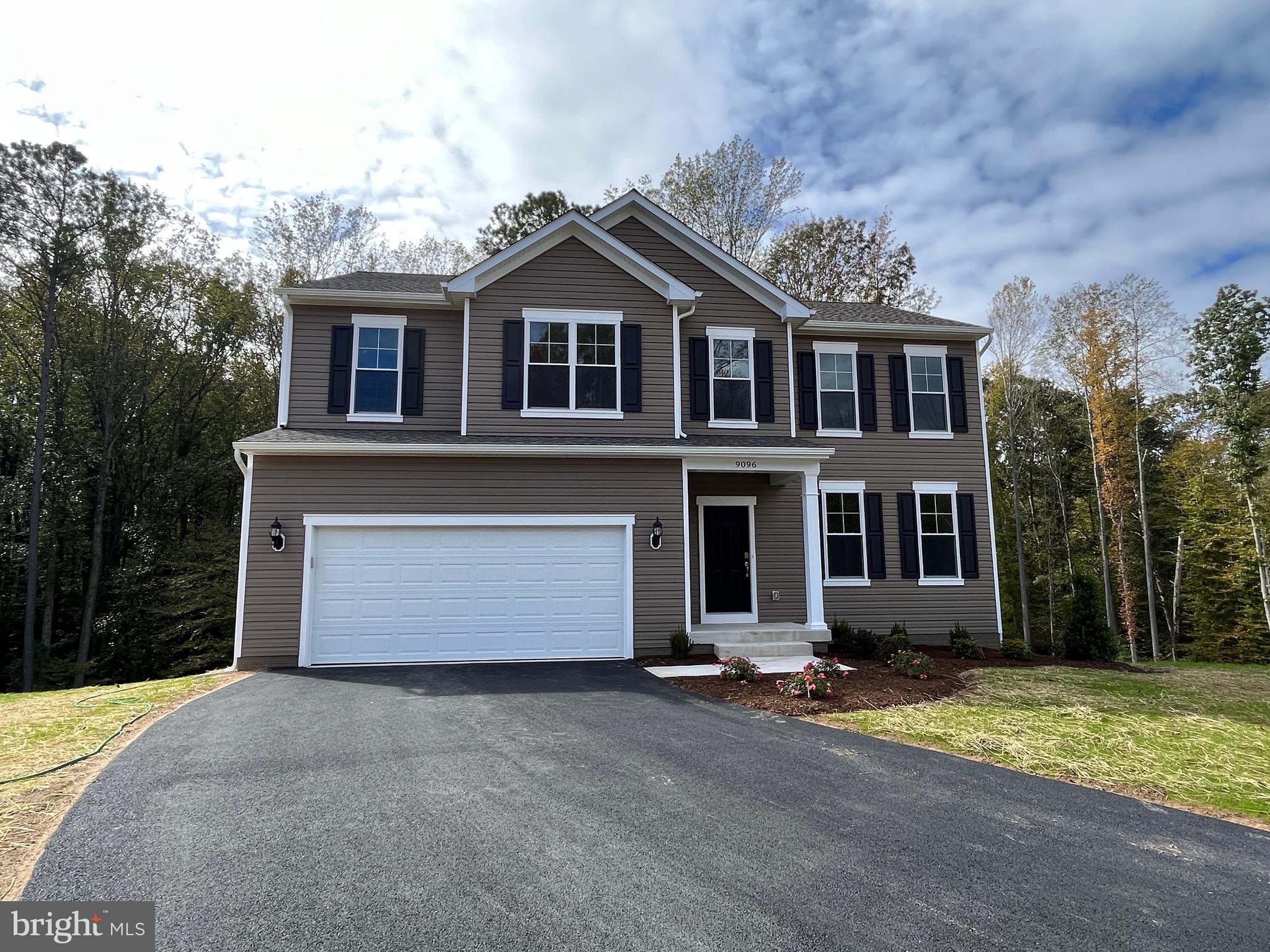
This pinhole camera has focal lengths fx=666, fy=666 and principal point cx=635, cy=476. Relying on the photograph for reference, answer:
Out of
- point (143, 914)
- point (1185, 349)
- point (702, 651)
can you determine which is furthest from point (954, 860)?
point (1185, 349)

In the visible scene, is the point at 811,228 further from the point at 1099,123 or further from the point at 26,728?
the point at 26,728

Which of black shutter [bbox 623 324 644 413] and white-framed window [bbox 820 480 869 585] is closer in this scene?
black shutter [bbox 623 324 644 413]

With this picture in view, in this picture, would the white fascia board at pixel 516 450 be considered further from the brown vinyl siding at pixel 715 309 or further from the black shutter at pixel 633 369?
the brown vinyl siding at pixel 715 309

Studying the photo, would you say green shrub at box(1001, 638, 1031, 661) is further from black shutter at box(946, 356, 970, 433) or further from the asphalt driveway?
the asphalt driveway

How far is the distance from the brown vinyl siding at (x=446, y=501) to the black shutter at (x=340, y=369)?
5.42 feet

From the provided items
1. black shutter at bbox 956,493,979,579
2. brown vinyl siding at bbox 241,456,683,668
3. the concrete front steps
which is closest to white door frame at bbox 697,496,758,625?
the concrete front steps

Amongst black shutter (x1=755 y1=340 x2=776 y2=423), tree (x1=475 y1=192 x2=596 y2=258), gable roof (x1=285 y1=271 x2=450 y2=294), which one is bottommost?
black shutter (x1=755 y1=340 x2=776 y2=423)

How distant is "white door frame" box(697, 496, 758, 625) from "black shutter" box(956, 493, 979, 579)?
4192 mm

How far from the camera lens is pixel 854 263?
22.8 meters

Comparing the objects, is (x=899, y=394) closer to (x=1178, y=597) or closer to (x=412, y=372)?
(x=412, y=372)

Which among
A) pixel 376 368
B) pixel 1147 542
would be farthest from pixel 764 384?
pixel 1147 542

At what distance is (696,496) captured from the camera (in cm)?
1192

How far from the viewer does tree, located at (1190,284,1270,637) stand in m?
16.3

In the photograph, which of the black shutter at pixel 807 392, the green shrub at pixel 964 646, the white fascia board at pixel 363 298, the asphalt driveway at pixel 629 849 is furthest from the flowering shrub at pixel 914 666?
the white fascia board at pixel 363 298
